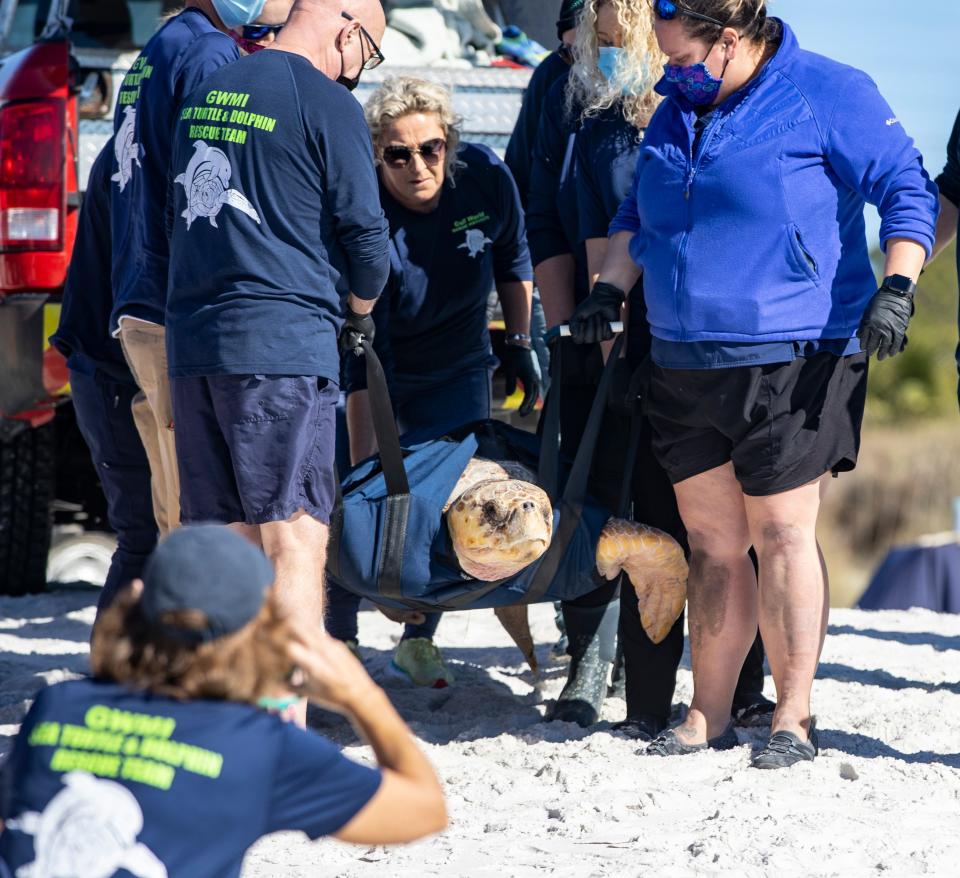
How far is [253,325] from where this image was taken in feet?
10.6

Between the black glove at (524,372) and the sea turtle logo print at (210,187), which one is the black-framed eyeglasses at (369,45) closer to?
the sea turtle logo print at (210,187)

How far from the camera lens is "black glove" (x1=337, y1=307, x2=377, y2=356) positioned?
368 centimetres

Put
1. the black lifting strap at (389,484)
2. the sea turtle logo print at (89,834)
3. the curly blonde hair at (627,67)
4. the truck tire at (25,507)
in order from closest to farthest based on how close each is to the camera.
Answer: the sea turtle logo print at (89,834)
the black lifting strap at (389,484)
the curly blonde hair at (627,67)
the truck tire at (25,507)

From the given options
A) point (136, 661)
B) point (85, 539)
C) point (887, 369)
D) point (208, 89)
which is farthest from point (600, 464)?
point (887, 369)

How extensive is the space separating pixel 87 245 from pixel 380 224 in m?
1.00

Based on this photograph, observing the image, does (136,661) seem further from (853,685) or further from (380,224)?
(853,685)

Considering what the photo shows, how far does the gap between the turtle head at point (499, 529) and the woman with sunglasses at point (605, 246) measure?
1.28 feet

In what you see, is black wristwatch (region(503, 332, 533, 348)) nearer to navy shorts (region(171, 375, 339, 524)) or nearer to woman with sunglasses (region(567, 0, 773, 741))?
woman with sunglasses (region(567, 0, 773, 741))

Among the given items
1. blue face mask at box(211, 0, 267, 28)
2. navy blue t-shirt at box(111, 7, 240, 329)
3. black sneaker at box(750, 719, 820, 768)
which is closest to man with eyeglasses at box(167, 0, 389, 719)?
navy blue t-shirt at box(111, 7, 240, 329)

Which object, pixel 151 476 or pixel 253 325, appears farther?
pixel 151 476

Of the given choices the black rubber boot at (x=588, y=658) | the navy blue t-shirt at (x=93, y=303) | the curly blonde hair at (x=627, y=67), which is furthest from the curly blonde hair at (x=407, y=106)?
the black rubber boot at (x=588, y=658)

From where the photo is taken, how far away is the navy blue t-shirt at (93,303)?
13.0 ft

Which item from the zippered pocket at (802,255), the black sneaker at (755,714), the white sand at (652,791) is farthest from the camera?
the black sneaker at (755,714)

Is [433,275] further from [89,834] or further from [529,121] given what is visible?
[89,834]
